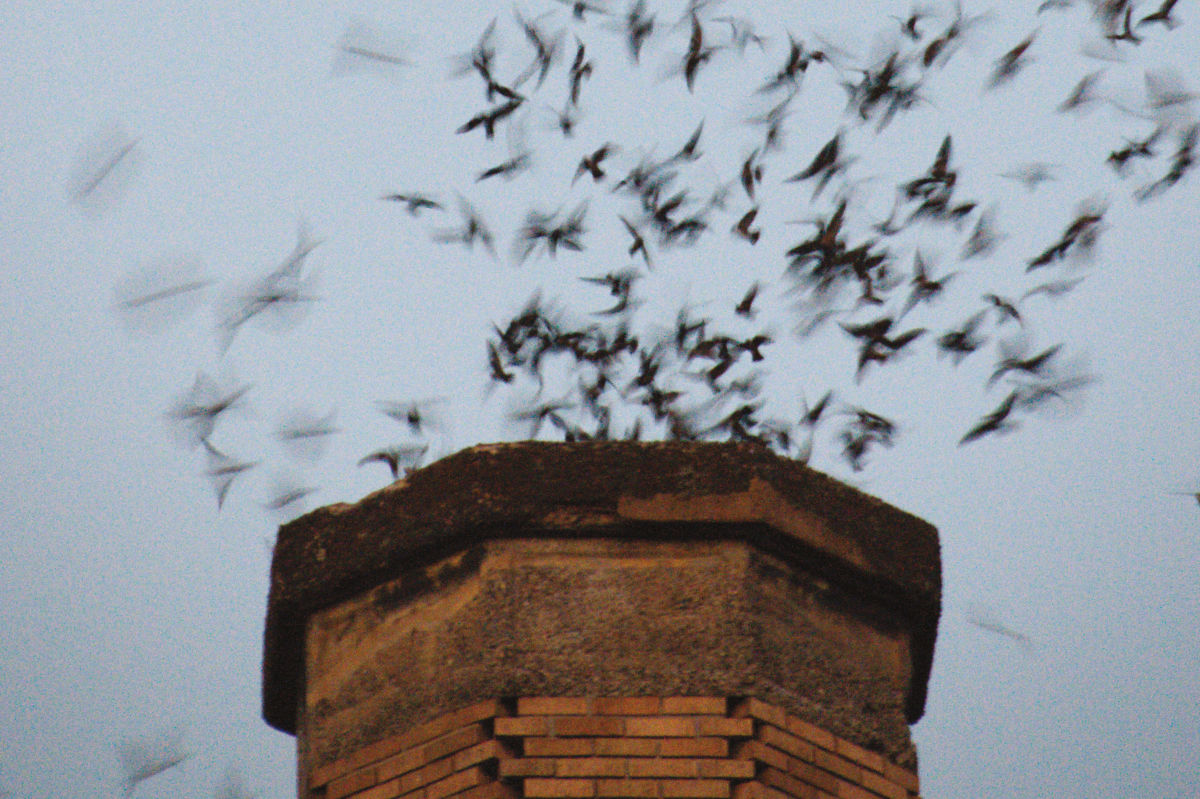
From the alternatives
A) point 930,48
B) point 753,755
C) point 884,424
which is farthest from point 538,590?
point 930,48

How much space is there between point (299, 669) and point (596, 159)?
10.5 ft

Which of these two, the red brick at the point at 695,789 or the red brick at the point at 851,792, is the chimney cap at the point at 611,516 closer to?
the red brick at the point at 851,792

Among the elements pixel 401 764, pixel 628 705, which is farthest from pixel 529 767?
pixel 401 764

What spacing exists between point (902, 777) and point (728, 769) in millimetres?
Result: 649

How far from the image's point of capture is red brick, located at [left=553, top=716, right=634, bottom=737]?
3934mm

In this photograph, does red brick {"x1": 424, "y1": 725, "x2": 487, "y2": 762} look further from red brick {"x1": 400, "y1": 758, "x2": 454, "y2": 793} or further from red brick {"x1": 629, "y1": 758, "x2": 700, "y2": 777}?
red brick {"x1": 629, "y1": 758, "x2": 700, "y2": 777}

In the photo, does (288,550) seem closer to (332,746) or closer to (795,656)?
(332,746)

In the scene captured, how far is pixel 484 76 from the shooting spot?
22.8 ft

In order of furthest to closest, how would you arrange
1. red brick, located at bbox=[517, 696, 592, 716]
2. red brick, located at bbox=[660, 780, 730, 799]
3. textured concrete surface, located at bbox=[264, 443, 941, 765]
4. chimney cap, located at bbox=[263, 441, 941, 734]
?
chimney cap, located at bbox=[263, 441, 941, 734]
textured concrete surface, located at bbox=[264, 443, 941, 765]
red brick, located at bbox=[517, 696, 592, 716]
red brick, located at bbox=[660, 780, 730, 799]

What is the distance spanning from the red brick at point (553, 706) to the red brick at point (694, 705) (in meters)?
0.21

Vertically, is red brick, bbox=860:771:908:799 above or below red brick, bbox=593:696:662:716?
below

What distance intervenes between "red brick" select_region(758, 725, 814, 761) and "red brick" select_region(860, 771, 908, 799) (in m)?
0.23

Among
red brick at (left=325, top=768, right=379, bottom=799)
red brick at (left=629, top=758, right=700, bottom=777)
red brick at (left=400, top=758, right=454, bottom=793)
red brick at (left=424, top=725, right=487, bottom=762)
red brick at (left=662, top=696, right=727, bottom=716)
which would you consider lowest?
red brick at (left=629, top=758, right=700, bottom=777)

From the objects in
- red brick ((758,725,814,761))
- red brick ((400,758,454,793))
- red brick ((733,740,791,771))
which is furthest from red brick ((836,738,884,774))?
red brick ((400,758,454,793))
